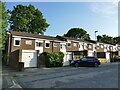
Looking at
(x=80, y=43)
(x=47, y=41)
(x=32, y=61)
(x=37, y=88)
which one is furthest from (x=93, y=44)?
(x=37, y=88)

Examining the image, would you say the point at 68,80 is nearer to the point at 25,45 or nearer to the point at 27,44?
the point at 25,45

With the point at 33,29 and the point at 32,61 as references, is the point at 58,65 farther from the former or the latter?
the point at 33,29

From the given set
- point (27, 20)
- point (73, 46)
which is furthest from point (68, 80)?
point (27, 20)

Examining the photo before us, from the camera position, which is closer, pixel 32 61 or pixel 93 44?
pixel 32 61

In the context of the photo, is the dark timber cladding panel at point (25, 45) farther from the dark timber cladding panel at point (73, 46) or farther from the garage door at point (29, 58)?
the dark timber cladding panel at point (73, 46)

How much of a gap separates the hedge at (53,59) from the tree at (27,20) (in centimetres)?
2593

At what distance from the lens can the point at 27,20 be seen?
185ft

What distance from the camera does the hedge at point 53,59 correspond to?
98.1ft

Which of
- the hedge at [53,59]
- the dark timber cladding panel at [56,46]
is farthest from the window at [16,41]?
the dark timber cladding panel at [56,46]

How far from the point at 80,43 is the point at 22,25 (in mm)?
16589

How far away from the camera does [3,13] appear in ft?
90.7

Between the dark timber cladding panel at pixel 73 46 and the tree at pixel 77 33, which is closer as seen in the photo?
the dark timber cladding panel at pixel 73 46

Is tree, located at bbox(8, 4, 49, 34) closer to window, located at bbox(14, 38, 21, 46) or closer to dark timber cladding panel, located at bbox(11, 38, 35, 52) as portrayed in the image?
dark timber cladding panel, located at bbox(11, 38, 35, 52)

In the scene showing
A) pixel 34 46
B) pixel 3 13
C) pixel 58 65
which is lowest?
pixel 58 65
